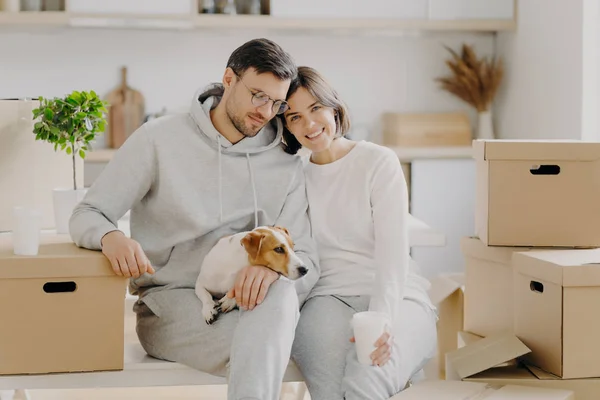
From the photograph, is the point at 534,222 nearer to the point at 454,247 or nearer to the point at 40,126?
the point at 40,126

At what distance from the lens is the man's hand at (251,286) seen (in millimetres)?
1894

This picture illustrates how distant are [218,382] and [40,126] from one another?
925mm

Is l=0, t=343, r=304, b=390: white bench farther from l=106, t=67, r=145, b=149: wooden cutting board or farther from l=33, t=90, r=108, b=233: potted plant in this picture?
l=106, t=67, r=145, b=149: wooden cutting board

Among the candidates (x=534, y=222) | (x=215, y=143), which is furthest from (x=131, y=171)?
(x=534, y=222)

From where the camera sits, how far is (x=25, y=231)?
6.20ft

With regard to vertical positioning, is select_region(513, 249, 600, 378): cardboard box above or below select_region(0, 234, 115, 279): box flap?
below

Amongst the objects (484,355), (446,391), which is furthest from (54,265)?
(484,355)

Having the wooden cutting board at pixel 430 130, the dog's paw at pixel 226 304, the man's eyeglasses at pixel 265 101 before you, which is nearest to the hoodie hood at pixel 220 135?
the man's eyeglasses at pixel 265 101

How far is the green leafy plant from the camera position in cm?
240

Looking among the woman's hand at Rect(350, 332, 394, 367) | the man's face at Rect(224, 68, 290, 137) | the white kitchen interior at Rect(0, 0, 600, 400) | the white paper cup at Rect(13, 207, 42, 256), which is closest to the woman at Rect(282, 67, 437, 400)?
the woman's hand at Rect(350, 332, 394, 367)

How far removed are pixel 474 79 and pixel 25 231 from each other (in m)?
2.96

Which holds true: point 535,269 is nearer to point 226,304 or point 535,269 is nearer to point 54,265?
point 226,304

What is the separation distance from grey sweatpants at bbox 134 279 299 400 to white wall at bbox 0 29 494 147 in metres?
2.38

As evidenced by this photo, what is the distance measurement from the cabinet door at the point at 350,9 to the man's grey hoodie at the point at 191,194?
6.54 ft
